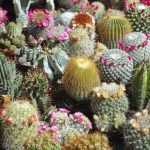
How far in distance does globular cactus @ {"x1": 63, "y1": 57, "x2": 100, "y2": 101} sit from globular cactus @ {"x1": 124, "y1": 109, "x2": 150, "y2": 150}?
635 mm

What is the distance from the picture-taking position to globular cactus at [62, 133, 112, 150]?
5.43 meters

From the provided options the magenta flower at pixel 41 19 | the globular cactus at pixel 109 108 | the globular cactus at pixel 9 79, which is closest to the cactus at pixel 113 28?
the magenta flower at pixel 41 19

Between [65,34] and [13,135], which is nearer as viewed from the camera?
[13,135]

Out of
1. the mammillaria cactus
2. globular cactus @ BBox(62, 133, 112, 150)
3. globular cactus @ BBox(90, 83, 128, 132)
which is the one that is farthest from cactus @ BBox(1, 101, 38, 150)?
the mammillaria cactus

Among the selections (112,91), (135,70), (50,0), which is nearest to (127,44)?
(135,70)

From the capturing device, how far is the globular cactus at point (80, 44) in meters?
6.68

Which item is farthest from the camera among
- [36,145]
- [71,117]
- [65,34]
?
[65,34]

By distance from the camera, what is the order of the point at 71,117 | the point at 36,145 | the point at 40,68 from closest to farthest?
the point at 36,145 < the point at 71,117 < the point at 40,68

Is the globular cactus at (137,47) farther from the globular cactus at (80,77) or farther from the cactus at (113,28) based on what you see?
the globular cactus at (80,77)

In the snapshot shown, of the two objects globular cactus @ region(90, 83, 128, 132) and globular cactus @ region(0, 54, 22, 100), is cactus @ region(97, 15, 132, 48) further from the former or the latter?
globular cactus @ region(0, 54, 22, 100)

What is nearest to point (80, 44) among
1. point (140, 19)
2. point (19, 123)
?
point (140, 19)

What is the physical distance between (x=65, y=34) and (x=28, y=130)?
1434 mm

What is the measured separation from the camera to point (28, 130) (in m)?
5.68

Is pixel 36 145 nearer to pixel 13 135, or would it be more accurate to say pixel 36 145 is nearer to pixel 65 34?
pixel 13 135
